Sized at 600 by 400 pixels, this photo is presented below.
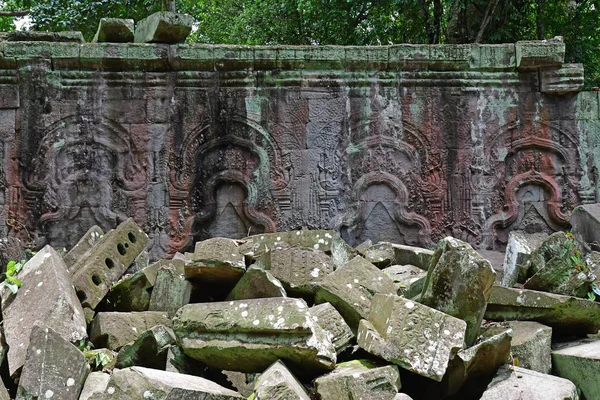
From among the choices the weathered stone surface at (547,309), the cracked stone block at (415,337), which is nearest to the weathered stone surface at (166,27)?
the weathered stone surface at (547,309)

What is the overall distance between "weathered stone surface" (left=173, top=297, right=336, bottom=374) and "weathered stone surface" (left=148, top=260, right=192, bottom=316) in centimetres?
71

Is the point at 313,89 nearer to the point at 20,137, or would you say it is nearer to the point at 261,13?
the point at 20,137

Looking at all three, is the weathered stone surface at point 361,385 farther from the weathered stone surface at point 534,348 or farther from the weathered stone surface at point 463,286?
the weathered stone surface at point 534,348

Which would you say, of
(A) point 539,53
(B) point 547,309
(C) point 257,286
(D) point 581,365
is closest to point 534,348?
(D) point 581,365

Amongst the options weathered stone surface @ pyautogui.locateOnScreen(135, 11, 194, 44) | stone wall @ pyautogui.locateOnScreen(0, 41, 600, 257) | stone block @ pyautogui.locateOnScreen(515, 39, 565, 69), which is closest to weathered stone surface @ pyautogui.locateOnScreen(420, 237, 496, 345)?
stone wall @ pyautogui.locateOnScreen(0, 41, 600, 257)

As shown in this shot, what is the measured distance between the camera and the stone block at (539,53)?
25.7ft

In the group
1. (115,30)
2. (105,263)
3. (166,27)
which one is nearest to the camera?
(105,263)

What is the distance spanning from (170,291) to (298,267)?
0.83 meters

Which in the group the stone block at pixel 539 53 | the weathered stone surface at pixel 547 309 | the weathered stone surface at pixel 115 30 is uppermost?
the weathered stone surface at pixel 115 30

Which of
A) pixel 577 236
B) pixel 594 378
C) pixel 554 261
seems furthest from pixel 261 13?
pixel 594 378

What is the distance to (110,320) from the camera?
175 inches

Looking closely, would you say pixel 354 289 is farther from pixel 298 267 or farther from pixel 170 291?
pixel 170 291

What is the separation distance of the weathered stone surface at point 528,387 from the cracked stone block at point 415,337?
0.28 meters

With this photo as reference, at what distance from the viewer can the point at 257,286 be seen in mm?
4312
